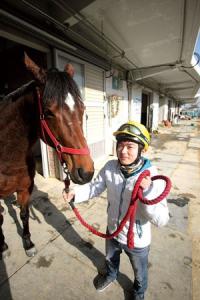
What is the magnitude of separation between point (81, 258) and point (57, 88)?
166cm

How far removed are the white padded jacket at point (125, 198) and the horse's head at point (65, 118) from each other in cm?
22

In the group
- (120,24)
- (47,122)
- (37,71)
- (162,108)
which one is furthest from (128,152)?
(162,108)

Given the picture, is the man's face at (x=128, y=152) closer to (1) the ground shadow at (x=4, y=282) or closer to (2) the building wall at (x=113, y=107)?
(1) the ground shadow at (x=4, y=282)

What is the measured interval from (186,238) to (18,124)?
2.18 m

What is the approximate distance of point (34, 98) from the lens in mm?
1206

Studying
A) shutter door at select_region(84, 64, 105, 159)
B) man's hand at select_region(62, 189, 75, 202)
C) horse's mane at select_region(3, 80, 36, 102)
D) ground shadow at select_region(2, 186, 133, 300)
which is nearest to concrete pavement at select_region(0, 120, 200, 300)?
ground shadow at select_region(2, 186, 133, 300)

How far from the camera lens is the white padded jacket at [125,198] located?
37.1 inches

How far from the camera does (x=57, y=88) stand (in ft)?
3.44

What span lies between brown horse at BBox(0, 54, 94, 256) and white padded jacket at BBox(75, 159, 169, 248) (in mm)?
221

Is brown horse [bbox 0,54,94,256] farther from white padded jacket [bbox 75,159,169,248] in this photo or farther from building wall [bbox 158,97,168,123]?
building wall [bbox 158,97,168,123]

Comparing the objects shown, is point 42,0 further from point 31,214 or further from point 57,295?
point 57,295

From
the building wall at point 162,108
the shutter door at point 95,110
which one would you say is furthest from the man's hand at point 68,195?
the building wall at point 162,108

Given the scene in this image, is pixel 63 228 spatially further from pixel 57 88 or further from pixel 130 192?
pixel 57 88

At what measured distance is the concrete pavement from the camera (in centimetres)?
140
